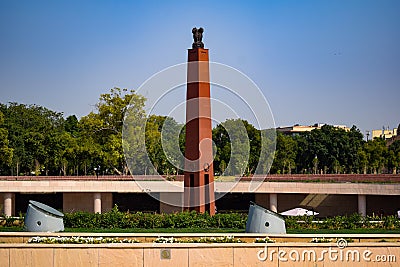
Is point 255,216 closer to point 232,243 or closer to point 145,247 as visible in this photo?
point 232,243

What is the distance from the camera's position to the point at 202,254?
17984 millimetres

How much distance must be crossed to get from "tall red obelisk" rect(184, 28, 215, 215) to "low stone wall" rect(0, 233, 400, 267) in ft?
Answer: 44.5

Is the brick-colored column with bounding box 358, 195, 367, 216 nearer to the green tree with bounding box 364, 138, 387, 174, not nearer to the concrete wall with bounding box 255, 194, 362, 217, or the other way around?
the concrete wall with bounding box 255, 194, 362, 217

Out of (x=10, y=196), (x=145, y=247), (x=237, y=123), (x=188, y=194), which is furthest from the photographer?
(x=237, y=123)

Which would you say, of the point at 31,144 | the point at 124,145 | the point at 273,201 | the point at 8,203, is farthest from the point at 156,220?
the point at 31,144

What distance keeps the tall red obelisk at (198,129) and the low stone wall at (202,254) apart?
1356 cm

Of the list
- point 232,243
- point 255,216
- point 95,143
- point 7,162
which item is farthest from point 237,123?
point 232,243

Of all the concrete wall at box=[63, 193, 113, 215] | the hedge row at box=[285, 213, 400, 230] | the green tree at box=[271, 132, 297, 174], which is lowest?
the hedge row at box=[285, 213, 400, 230]

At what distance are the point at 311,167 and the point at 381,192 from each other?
36.2 meters

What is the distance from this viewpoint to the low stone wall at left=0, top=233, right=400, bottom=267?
58.7 ft

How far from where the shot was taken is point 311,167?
246 feet

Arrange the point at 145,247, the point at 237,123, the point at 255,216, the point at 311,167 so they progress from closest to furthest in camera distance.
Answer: the point at 145,247 < the point at 255,216 < the point at 237,123 < the point at 311,167

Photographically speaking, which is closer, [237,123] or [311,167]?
[237,123]

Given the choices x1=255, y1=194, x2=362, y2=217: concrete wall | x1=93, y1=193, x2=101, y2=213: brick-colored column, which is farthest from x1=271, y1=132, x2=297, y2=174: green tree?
x1=93, y1=193, x2=101, y2=213: brick-colored column
